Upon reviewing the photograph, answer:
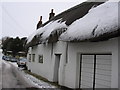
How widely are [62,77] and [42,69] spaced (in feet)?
20.8

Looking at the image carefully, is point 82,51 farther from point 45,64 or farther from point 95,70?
point 45,64

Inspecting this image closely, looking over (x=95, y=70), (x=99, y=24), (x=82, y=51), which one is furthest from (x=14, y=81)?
(x=99, y=24)

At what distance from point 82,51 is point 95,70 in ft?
4.96

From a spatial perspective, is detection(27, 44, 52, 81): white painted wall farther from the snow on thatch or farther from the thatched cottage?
the snow on thatch

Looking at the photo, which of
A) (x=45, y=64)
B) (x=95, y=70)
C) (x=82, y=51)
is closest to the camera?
(x=95, y=70)

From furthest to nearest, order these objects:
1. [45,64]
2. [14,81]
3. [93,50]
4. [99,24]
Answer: [45,64] < [14,81] < [93,50] < [99,24]

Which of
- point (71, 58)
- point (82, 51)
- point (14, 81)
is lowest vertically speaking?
point (14, 81)

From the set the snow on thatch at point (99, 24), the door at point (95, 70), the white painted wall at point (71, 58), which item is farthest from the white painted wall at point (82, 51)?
the snow on thatch at point (99, 24)

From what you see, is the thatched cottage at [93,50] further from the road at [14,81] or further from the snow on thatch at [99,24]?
the road at [14,81]

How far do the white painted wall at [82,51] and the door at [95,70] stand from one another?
1.01 ft

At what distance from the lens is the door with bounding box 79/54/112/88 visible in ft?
34.7

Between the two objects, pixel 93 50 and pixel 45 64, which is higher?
pixel 93 50

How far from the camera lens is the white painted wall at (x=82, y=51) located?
31.8ft

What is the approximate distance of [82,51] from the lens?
12648 millimetres
